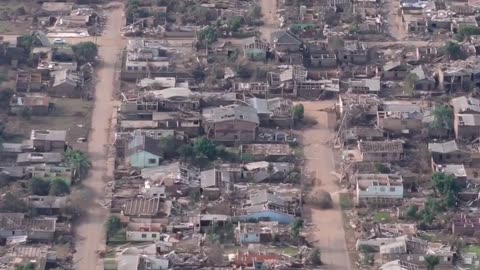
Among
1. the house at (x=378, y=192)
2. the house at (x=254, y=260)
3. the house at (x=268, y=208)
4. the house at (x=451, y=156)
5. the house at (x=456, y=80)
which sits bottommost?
the house at (x=254, y=260)

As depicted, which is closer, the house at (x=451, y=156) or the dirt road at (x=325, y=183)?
the dirt road at (x=325, y=183)

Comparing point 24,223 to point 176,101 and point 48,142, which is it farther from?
point 176,101

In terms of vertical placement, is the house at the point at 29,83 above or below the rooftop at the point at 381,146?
above

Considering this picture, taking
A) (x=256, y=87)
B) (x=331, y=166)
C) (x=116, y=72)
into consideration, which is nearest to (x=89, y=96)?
(x=116, y=72)

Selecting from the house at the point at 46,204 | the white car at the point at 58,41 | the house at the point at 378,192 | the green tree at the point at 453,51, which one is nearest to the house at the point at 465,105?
the green tree at the point at 453,51

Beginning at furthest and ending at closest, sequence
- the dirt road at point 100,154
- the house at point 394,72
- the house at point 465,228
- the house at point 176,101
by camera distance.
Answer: the house at point 394,72, the house at point 176,101, the house at point 465,228, the dirt road at point 100,154

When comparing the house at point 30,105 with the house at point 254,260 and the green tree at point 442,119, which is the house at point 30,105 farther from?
the green tree at point 442,119

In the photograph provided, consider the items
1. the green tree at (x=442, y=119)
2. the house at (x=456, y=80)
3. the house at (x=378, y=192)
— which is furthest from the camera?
the house at (x=456, y=80)
